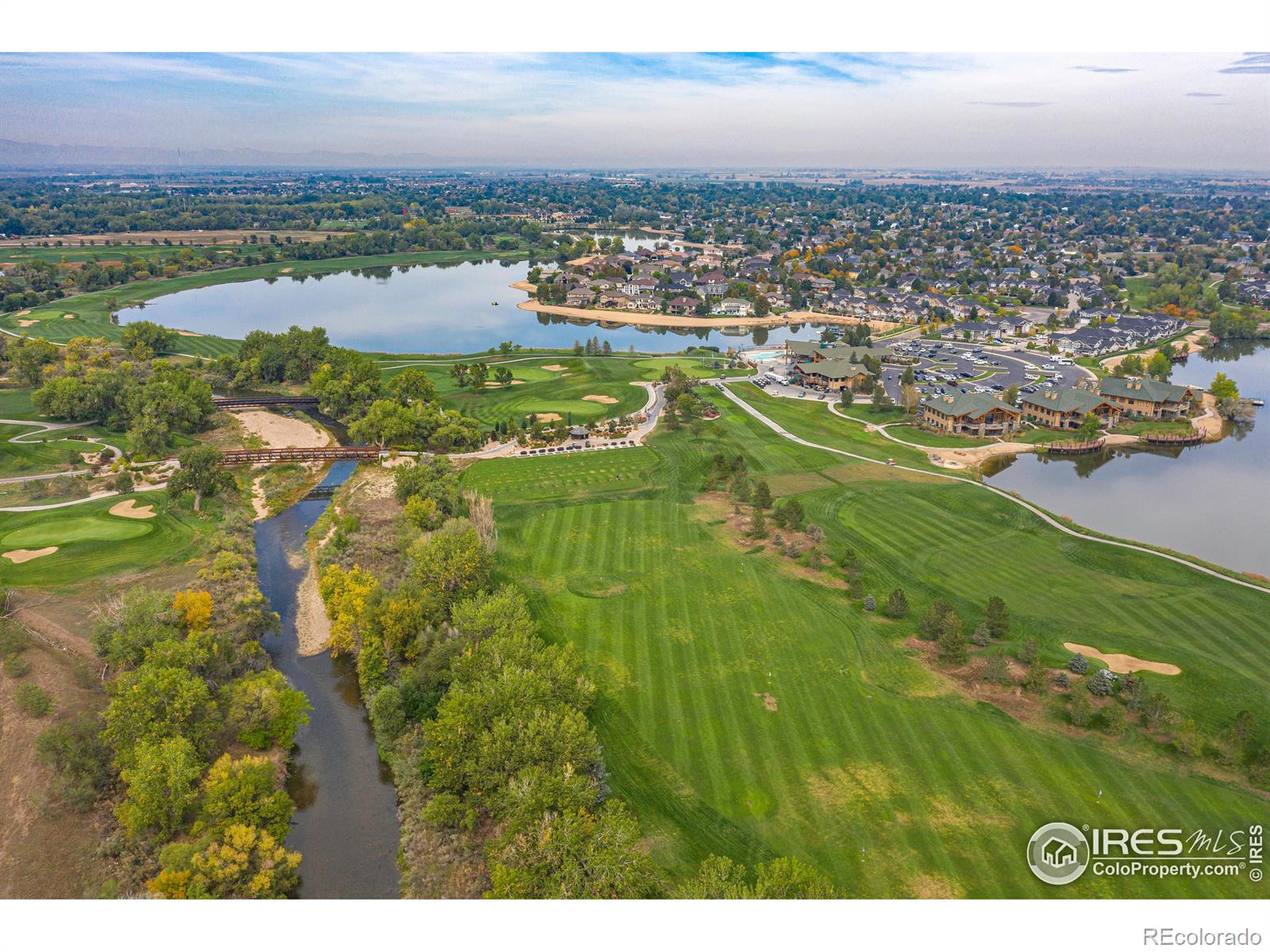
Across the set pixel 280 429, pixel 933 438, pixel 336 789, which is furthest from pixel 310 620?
pixel 933 438

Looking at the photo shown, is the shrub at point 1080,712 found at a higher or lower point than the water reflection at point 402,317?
lower

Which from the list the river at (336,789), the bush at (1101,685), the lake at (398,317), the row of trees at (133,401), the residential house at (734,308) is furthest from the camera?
the residential house at (734,308)

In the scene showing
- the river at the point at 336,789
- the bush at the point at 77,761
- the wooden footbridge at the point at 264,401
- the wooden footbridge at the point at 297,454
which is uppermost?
the wooden footbridge at the point at 264,401

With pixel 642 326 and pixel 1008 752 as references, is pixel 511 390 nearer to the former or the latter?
pixel 642 326

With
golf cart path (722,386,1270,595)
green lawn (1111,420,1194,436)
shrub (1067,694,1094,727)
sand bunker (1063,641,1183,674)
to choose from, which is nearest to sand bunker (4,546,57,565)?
shrub (1067,694,1094,727)

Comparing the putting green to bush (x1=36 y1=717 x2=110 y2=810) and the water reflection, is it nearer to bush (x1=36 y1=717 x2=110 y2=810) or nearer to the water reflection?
bush (x1=36 y1=717 x2=110 y2=810)

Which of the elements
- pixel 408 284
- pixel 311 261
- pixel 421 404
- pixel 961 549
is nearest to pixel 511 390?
pixel 421 404

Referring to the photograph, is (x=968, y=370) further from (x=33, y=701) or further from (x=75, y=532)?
(x=33, y=701)

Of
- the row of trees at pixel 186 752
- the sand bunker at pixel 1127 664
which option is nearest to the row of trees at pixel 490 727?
the row of trees at pixel 186 752

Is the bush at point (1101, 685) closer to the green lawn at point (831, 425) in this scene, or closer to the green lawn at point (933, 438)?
the green lawn at point (831, 425)
